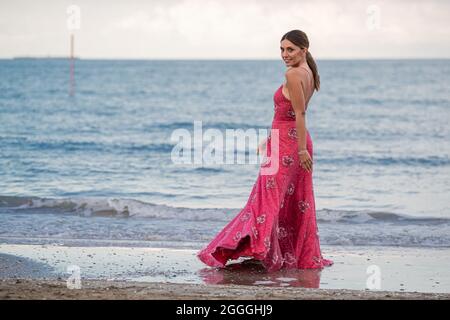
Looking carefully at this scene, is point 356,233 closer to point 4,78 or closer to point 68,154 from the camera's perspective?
point 68,154

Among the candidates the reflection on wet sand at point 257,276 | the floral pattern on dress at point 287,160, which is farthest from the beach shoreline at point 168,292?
the floral pattern on dress at point 287,160

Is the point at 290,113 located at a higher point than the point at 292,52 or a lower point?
lower

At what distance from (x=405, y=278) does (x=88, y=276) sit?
2.62 meters

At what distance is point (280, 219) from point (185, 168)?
9.51m

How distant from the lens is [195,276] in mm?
6617

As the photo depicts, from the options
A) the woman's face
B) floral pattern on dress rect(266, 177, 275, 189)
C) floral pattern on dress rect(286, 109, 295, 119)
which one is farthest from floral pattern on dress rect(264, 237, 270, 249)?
the woman's face

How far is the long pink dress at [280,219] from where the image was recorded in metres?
6.59

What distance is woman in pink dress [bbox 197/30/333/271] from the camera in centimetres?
641

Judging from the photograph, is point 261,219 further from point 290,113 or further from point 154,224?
point 154,224

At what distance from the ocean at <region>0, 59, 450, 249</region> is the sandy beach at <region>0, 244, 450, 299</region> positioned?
74 cm

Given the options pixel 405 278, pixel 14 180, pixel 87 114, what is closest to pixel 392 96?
pixel 87 114

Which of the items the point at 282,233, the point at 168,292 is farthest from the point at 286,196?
the point at 168,292

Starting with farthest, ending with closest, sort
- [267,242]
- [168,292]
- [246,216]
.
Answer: [246,216] < [267,242] < [168,292]

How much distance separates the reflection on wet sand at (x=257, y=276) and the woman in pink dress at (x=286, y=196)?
2.7 inches
